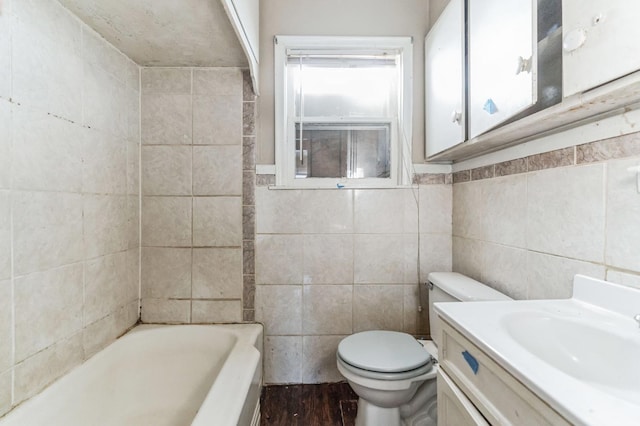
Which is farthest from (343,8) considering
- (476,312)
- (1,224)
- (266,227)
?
(1,224)

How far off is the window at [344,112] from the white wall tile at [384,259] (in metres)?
0.33

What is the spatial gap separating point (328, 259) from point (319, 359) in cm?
58

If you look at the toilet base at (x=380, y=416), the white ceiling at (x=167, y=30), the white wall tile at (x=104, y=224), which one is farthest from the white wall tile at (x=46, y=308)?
the toilet base at (x=380, y=416)

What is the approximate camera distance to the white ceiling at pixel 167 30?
3.83 feet

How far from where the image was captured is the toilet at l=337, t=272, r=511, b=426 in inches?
46.9

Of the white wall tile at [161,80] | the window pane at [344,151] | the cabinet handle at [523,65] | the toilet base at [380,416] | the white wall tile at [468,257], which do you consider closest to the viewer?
the cabinet handle at [523,65]

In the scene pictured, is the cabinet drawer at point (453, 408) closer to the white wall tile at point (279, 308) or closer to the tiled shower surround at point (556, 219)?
the tiled shower surround at point (556, 219)

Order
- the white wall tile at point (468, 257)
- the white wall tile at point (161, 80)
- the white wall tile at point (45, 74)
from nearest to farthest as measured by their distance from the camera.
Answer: the white wall tile at point (45, 74) → the white wall tile at point (468, 257) → the white wall tile at point (161, 80)

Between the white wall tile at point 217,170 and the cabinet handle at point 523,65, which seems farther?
the white wall tile at point 217,170

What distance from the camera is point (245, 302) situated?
5.48 feet

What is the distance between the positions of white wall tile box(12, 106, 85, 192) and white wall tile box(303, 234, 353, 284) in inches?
43.1

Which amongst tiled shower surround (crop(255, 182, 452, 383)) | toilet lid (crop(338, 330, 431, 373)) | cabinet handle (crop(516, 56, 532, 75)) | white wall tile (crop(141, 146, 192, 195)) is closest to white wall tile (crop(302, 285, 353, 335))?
tiled shower surround (crop(255, 182, 452, 383))

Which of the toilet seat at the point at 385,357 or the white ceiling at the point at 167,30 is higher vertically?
the white ceiling at the point at 167,30

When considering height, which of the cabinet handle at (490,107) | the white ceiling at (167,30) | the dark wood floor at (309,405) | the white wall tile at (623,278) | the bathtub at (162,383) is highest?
the white ceiling at (167,30)
